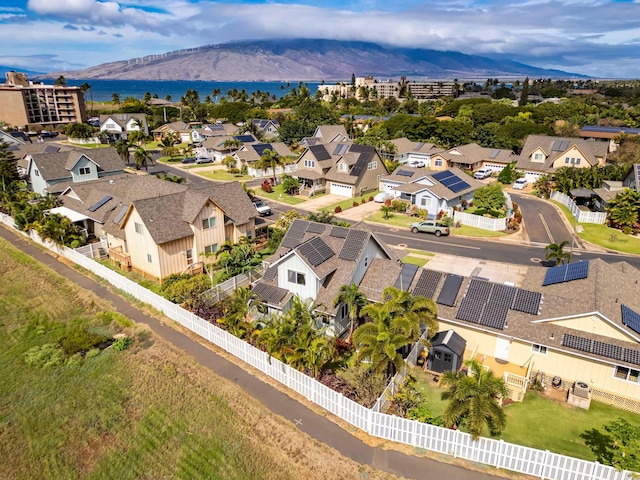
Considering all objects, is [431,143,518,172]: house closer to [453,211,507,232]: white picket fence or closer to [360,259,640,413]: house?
[453,211,507,232]: white picket fence

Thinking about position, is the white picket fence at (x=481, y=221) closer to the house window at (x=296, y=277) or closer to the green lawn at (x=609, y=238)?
the green lawn at (x=609, y=238)

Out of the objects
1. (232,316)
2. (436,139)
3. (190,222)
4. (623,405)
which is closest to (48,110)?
(436,139)

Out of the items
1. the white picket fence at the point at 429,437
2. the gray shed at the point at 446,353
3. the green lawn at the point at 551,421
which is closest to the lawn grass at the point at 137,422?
the white picket fence at the point at 429,437

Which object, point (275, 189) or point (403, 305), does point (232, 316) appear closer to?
point (403, 305)

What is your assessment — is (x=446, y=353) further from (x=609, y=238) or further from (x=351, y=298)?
(x=609, y=238)

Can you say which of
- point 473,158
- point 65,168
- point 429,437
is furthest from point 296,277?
point 473,158

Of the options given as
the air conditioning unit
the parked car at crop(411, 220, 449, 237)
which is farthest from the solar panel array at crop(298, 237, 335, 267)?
the parked car at crop(411, 220, 449, 237)
